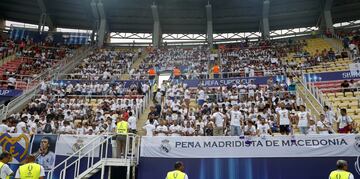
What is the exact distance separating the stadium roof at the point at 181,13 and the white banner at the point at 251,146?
23.9m

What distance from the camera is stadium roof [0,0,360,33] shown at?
108 feet

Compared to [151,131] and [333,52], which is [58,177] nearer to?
[151,131]

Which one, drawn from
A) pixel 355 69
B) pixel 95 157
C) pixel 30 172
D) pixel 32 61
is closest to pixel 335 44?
pixel 355 69

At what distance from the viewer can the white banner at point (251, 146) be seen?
10.5 meters

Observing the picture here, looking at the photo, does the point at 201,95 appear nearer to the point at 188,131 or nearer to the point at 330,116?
the point at 188,131

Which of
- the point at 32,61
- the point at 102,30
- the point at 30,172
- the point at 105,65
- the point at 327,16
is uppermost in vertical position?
the point at 327,16

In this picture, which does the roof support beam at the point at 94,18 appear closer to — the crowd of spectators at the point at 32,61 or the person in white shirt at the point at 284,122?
the crowd of spectators at the point at 32,61

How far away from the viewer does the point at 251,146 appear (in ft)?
35.4

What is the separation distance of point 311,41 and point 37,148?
27365mm

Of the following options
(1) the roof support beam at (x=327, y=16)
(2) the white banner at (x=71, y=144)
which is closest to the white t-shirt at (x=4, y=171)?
(2) the white banner at (x=71, y=144)

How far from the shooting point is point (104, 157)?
1134cm

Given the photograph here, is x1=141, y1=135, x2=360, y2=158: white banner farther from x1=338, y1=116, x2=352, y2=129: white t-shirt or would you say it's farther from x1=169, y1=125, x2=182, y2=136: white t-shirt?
x1=169, y1=125, x2=182, y2=136: white t-shirt

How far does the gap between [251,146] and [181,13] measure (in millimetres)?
25528

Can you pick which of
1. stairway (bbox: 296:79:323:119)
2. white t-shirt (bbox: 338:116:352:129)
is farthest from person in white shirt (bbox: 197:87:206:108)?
white t-shirt (bbox: 338:116:352:129)
